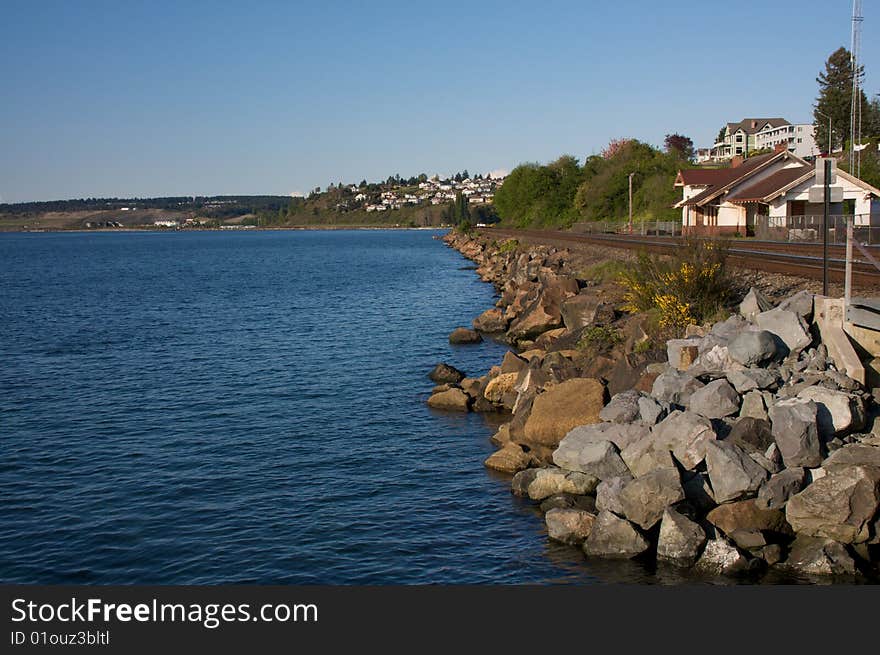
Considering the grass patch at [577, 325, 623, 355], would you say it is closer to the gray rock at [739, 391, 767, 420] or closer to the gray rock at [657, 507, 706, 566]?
the gray rock at [739, 391, 767, 420]

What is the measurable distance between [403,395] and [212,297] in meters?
37.3

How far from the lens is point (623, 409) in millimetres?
17391

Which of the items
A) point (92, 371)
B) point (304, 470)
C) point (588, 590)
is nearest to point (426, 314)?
point (92, 371)

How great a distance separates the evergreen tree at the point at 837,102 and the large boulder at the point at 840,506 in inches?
4046

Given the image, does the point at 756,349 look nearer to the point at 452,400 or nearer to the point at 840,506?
the point at 840,506

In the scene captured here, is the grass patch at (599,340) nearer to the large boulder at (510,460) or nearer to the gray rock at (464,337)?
the large boulder at (510,460)

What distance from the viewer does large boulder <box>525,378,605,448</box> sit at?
19281 mm

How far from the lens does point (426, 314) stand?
4625cm

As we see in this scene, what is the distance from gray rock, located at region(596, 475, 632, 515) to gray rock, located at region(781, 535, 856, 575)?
2716 mm

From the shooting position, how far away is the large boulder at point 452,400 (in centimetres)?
2380

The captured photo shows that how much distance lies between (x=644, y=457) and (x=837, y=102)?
4204 inches

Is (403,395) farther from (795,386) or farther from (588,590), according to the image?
(588,590)

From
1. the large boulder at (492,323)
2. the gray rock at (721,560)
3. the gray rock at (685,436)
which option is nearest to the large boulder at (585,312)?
the large boulder at (492,323)

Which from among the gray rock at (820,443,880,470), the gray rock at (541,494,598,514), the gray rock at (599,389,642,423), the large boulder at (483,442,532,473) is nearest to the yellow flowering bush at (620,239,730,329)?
the gray rock at (599,389,642,423)
